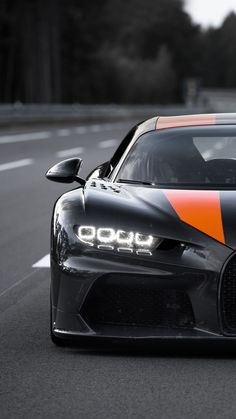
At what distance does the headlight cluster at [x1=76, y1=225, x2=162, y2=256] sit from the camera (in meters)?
4.93

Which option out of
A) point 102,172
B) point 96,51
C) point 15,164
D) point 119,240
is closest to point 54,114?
point 15,164

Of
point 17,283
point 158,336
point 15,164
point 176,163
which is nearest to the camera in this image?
point 158,336

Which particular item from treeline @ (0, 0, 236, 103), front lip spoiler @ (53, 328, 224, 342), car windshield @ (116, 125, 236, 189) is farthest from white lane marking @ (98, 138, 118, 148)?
treeline @ (0, 0, 236, 103)

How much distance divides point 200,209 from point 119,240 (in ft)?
1.45

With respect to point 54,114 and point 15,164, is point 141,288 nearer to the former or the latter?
point 15,164

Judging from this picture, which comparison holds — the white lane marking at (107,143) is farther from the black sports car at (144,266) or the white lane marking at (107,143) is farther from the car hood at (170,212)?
the black sports car at (144,266)

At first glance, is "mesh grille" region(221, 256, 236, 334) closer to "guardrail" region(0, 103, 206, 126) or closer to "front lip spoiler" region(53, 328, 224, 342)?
"front lip spoiler" region(53, 328, 224, 342)

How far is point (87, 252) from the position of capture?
197 inches

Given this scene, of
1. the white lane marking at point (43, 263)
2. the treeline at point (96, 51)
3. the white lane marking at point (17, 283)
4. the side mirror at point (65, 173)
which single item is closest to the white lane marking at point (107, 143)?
the white lane marking at point (43, 263)

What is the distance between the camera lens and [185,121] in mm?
6758

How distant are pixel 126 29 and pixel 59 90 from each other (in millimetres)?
63141

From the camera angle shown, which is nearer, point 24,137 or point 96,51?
point 24,137

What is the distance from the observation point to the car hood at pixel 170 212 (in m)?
4.92

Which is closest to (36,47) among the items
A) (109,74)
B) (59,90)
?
(59,90)
